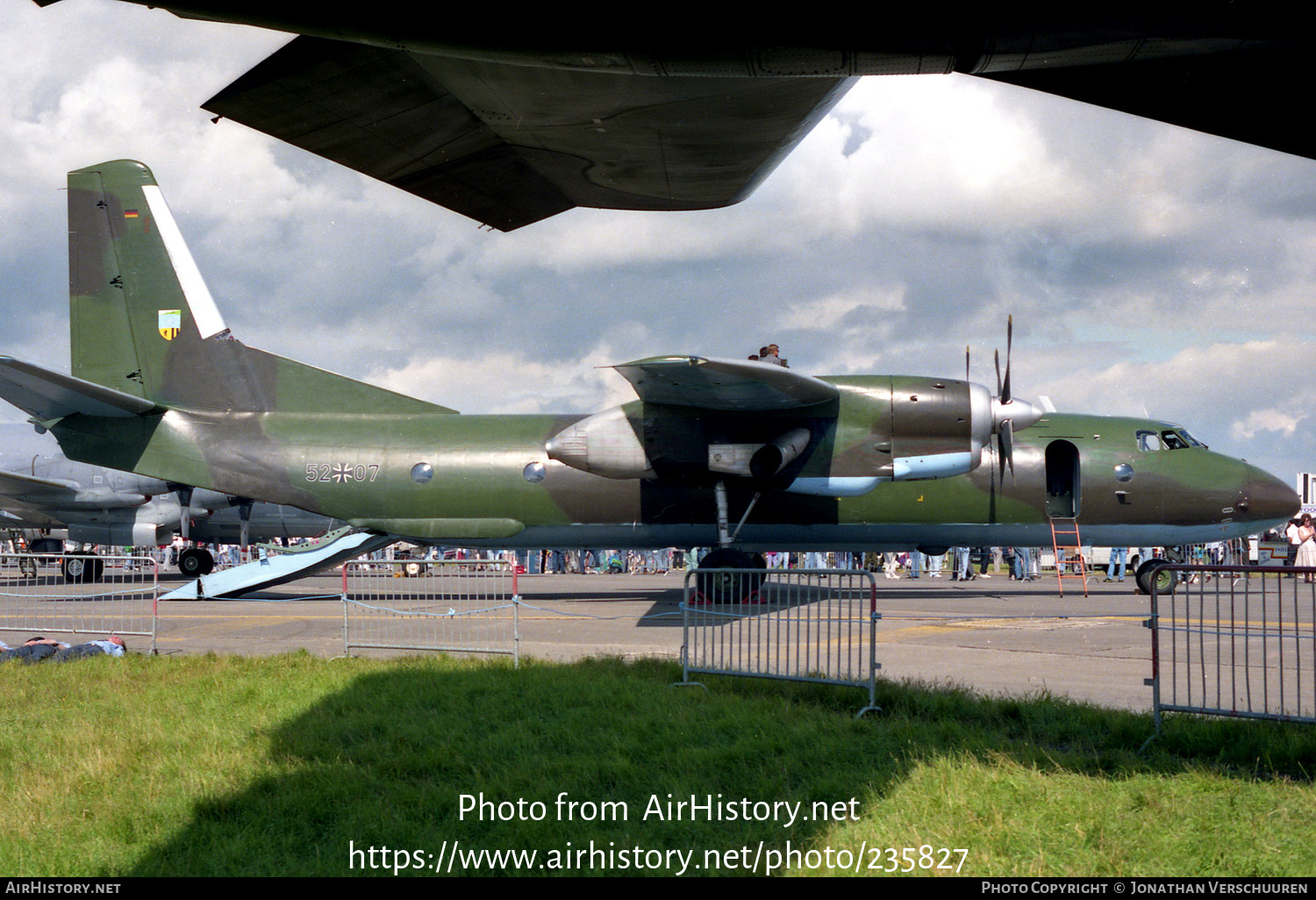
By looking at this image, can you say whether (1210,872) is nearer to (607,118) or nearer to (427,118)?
(607,118)

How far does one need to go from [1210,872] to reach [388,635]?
34.0 feet

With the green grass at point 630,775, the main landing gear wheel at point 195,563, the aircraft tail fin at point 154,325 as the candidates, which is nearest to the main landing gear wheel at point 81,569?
the main landing gear wheel at point 195,563

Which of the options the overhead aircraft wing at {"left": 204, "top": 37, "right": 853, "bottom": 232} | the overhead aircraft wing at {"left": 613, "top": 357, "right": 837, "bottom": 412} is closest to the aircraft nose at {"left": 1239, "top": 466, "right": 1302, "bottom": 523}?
the overhead aircraft wing at {"left": 613, "top": 357, "right": 837, "bottom": 412}

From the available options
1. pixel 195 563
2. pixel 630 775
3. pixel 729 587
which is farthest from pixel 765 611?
pixel 195 563

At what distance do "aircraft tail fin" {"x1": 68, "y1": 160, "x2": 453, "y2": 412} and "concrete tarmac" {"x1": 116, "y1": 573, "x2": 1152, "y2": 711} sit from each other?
4330 millimetres

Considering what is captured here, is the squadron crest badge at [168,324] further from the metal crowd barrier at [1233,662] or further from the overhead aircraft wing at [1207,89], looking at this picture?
the overhead aircraft wing at [1207,89]

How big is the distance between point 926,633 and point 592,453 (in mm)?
6562

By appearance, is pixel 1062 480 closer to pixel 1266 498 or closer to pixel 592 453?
pixel 1266 498

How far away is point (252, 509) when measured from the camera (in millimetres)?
30422

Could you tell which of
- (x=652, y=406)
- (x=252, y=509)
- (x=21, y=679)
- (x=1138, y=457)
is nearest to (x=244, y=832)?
(x=21, y=679)

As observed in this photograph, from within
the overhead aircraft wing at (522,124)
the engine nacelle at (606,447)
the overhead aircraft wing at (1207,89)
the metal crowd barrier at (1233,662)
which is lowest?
the metal crowd barrier at (1233,662)

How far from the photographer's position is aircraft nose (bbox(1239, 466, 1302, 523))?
54.9 ft

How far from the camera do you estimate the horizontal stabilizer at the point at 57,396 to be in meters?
15.7

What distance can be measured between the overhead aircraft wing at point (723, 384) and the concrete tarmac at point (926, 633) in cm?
361
